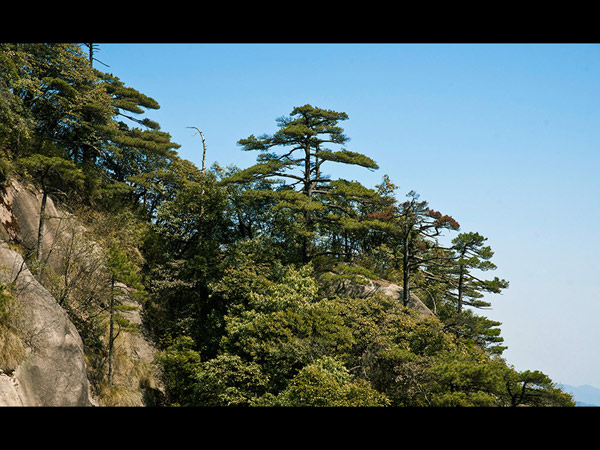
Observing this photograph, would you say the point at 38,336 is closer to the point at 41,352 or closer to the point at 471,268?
the point at 41,352

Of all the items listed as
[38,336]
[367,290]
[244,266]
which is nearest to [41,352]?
[38,336]

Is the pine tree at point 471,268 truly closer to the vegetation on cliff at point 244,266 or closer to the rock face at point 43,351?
the vegetation on cliff at point 244,266

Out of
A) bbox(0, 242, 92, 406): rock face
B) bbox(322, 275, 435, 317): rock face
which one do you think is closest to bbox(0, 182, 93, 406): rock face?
bbox(0, 242, 92, 406): rock face

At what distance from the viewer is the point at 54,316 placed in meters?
8.16

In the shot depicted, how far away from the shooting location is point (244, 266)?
14055 millimetres

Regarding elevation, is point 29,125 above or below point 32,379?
above

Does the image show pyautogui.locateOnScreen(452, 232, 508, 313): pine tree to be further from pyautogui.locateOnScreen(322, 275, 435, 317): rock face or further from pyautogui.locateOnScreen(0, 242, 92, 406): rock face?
pyautogui.locateOnScreen(0, 242, 92, 406): rock face

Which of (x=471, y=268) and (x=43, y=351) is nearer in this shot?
(x=43, y=351)

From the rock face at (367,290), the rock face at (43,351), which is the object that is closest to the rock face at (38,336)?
the rock face at (43,351)
